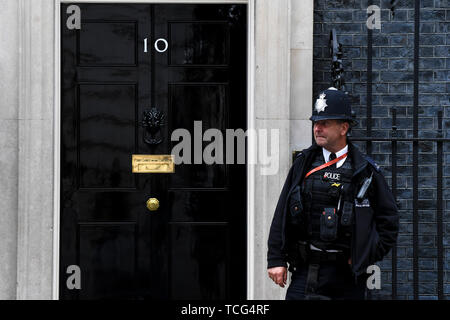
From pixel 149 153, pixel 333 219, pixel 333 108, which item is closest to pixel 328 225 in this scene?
pixel 333 219

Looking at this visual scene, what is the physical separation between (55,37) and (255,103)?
5.66ft

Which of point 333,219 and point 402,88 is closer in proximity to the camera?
point 333,219

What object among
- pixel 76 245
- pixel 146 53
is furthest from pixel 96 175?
pixel 146 53

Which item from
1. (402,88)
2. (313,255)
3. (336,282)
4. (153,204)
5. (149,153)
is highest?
(402,88)

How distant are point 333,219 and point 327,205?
0.39 feet

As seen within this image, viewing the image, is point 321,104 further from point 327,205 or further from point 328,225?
point 328,225

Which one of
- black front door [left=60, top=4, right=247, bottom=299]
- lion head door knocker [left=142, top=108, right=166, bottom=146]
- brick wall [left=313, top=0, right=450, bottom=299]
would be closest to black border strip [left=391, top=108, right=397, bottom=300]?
brick wall [left=313, top=0, right=450, bottom=299]

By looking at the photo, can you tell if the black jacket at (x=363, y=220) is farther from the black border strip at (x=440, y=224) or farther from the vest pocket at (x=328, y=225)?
the black border strip at (x=440, y=224)

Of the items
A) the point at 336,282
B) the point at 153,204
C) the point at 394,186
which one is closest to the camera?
the point at 336,282

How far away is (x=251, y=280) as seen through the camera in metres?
5.81

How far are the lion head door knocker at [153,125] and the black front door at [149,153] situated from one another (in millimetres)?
12

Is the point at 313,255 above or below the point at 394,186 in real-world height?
below

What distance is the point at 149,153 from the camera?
585 cm

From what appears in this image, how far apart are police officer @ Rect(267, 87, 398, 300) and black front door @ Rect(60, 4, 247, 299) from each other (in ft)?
5.55
